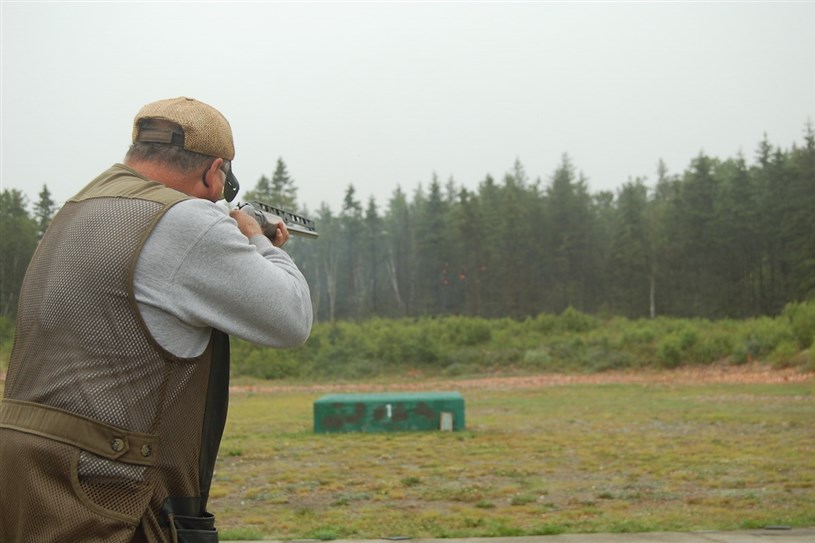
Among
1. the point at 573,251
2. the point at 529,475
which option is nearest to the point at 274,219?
the point at 529,475

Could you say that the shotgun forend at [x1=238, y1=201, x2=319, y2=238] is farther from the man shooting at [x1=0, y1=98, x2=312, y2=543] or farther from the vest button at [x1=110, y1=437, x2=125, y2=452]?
the vest button at [x1=110, y1=437, x2=125, y2=452]

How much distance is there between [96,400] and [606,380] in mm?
25146

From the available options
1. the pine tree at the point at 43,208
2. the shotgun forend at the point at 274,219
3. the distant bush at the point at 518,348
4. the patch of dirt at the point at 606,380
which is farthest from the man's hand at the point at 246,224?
the distant bush at the point at 518,348

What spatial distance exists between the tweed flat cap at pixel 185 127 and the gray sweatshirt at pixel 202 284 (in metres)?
0.17

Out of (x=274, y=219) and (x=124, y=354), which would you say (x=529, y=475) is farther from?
(x=124, y=354)

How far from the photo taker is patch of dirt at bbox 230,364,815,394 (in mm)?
23953

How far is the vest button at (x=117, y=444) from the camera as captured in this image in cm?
196

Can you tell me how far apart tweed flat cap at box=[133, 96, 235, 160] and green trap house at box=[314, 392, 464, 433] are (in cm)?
1121

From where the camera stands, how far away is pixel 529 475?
28.7 feet

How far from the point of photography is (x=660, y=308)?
53.2 meters

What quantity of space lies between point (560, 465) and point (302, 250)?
46959mm

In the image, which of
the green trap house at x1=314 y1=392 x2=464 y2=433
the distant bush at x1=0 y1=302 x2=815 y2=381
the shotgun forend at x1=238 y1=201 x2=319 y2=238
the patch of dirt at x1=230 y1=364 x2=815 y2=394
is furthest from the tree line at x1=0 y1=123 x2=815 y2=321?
the shotgun forend at x1=238 y1=201 x2=319 y2=238

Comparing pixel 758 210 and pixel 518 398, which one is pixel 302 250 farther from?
pixel 518 398

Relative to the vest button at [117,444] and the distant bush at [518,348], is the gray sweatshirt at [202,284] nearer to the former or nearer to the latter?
the vest button at [117,444]
